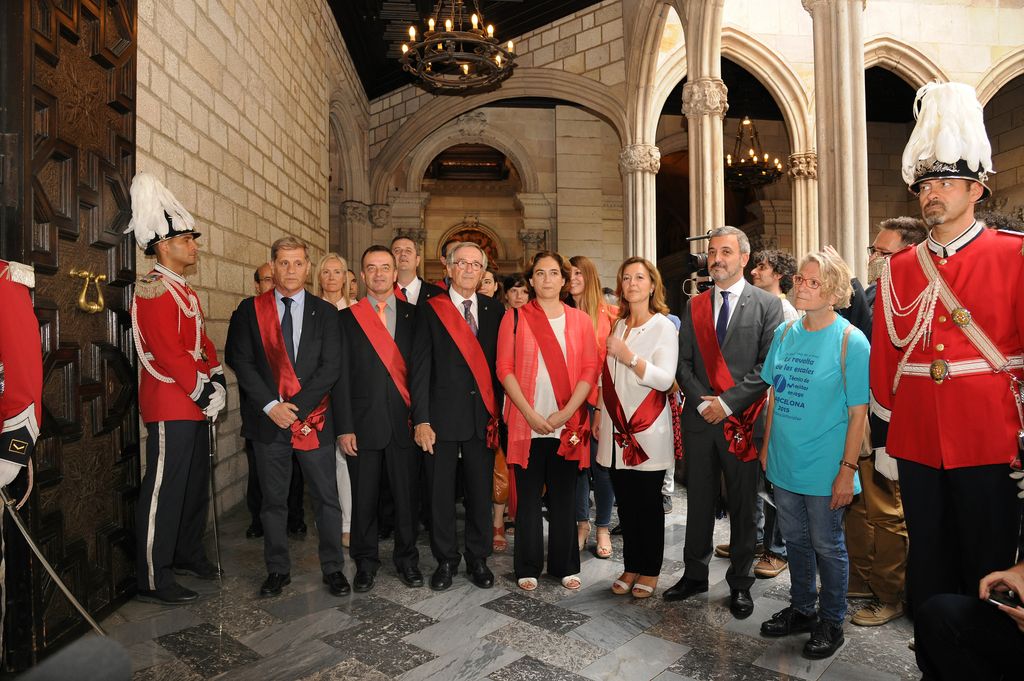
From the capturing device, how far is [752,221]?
14977 mm

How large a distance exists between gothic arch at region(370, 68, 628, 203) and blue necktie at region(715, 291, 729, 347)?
747cm

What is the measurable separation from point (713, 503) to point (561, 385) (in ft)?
2.86

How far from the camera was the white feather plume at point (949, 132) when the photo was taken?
74.2 inches

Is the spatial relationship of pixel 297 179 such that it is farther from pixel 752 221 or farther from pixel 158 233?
pixel 752 221

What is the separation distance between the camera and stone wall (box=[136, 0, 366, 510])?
3.86 meters

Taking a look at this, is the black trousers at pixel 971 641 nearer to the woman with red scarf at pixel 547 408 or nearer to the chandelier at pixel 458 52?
the woman with red scarf at pixel 547 408

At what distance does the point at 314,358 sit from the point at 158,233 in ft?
3.01

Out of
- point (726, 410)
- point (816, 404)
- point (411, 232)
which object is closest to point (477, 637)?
point (726, 410)

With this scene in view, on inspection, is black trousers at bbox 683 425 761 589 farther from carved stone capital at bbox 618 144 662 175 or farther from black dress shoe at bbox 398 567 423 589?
carved stone capital at bbox 618 144 662 175

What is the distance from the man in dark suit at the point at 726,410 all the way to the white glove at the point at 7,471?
254 centimetres

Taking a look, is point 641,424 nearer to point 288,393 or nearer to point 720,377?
point 720,377

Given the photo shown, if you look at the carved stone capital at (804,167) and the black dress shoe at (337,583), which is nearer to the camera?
the black dress shoe at (337,583)

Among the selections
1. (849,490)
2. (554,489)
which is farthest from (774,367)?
(554,489)

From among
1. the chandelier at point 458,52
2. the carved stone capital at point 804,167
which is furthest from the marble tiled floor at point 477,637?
the carved stone capital at point 804,167
